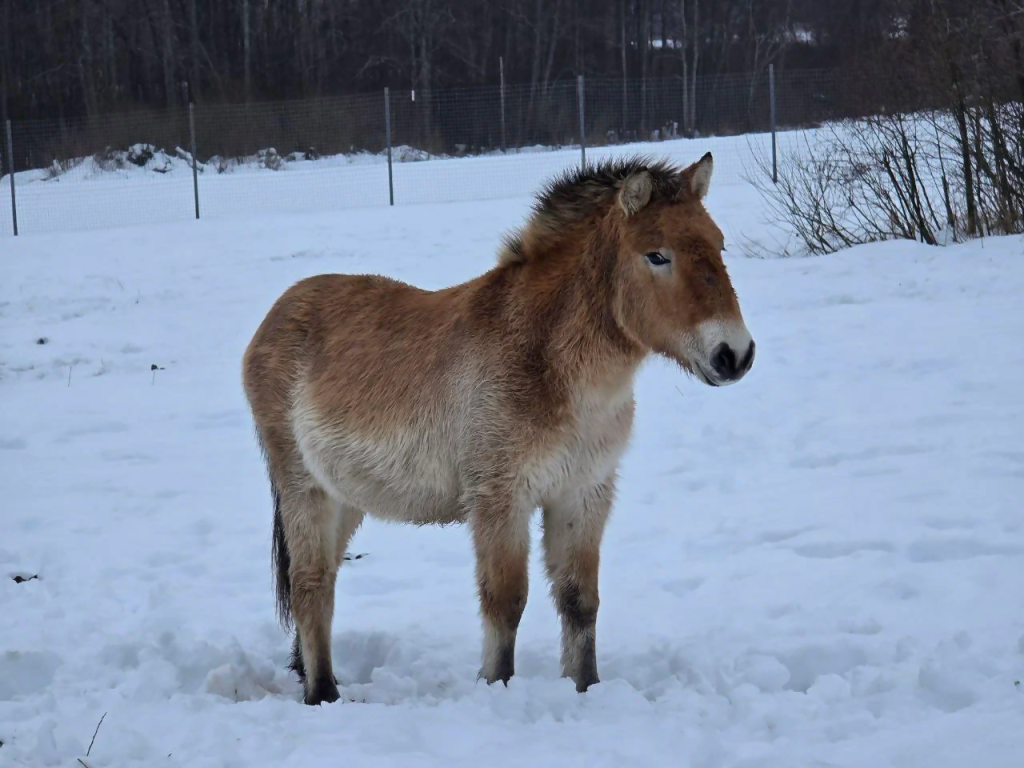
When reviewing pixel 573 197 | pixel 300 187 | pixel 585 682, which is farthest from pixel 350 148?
pixel 585 682

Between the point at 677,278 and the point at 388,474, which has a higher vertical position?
the point at 677,278

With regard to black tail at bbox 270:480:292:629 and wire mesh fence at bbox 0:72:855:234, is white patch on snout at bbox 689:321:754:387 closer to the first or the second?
black tail at bbox 270:480:292:629

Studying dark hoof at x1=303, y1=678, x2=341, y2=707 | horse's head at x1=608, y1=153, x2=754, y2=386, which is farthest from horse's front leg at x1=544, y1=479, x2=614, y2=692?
dark hoof at x1=303, y1=678, x2=341, y2=707

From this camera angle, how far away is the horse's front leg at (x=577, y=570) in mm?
3803

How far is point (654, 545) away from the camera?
5.46m

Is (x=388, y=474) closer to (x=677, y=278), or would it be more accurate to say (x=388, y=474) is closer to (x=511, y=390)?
(x=511, y=390)

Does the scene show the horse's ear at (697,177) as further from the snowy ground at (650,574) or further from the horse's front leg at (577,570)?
the snowy ground at (650,574)

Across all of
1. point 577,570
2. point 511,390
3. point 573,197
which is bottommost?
point 577,570

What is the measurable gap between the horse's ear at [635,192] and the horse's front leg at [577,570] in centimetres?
102

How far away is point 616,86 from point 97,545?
2819 cm

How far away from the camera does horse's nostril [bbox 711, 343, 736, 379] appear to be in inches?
127

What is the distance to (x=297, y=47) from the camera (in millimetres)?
33750

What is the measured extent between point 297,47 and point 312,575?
106 ft

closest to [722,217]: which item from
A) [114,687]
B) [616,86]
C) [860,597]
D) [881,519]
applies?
[881,519]
